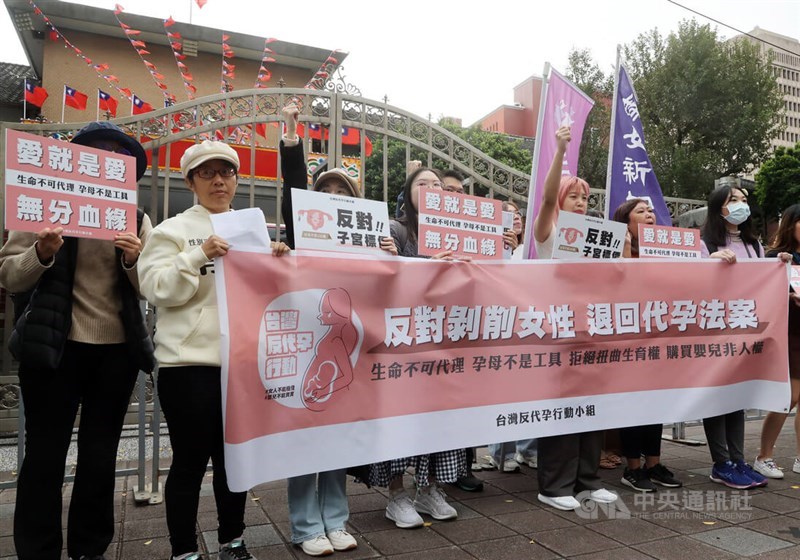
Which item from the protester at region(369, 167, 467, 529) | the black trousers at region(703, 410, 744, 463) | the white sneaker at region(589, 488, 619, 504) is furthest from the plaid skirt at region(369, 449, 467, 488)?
the black trousers at region(703, 410, 744, 463)

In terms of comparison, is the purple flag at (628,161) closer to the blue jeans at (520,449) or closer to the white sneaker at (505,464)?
the blue jeans at (520,449)

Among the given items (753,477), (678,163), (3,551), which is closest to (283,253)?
(3,551)

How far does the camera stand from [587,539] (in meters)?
2.91

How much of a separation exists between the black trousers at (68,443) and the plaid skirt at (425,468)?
127cm

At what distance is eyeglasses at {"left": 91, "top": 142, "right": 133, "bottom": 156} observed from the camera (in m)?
2.65

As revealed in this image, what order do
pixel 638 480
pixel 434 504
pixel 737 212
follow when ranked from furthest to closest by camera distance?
pixel 737 212 → pixel 638 480 → pixel 434 504

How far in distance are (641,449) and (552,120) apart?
7.64ft

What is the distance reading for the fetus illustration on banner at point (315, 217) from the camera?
2.67 meters

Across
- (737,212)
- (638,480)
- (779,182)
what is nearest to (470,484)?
(638,480)

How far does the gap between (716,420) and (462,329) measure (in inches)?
77.3

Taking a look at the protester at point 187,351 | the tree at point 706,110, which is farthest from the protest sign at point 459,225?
the tree at point 706,110

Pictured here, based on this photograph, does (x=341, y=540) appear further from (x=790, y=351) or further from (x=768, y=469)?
(x=790, y=351)

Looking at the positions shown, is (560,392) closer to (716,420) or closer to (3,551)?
(716,420)

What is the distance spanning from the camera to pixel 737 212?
3.96m
